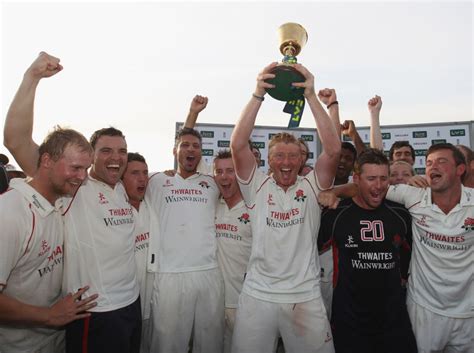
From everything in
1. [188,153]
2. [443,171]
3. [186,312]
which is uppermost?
[188,153]

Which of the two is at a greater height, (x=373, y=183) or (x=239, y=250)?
(x=373, y=183)

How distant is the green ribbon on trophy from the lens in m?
3.42

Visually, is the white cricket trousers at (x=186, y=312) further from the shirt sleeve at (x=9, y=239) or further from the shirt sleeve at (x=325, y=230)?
the shirt sleeve at (x=9, y=239)

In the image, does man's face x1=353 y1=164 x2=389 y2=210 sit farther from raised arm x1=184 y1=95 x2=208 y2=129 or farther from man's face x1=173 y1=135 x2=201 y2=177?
raised arm x1=184 y1=95 x2=208 y2=129

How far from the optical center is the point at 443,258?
3.32 metres

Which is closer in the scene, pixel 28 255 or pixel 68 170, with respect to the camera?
pixel 28 255

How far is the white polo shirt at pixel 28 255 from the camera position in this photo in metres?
2.42

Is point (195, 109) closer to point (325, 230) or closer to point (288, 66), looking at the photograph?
point (288, 66)

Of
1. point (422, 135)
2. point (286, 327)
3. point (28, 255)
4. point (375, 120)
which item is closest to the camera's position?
point (28, 255)

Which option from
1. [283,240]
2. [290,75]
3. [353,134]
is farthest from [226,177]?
[353,134]

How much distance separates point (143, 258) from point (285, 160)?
178cm

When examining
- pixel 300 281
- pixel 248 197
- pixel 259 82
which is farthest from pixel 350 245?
pixel 259 82

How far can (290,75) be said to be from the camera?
3420 mm

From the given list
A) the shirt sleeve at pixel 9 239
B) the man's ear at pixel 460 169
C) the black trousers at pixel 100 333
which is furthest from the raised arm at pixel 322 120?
the shirt sleeve at pixel 9 239
